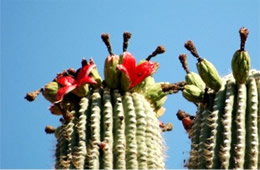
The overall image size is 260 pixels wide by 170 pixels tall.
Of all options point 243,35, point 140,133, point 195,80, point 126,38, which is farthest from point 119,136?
point 243,35

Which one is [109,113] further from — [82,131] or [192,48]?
[192,48]

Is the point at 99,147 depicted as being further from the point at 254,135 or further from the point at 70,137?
the point at 254,135

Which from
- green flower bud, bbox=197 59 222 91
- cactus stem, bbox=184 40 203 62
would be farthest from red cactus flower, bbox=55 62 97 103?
green flower bud, bbox=197 59 222 91

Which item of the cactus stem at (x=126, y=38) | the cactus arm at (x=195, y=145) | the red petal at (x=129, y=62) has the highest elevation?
the cactus stem at (x=126, y=38)

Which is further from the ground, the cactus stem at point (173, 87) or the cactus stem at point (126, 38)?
Result: the cactus stem at point (126, 38)

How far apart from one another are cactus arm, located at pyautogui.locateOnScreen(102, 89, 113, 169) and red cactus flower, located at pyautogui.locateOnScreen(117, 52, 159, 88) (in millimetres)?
478

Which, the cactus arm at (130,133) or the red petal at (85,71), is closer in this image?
the cactus arm at (130,133)

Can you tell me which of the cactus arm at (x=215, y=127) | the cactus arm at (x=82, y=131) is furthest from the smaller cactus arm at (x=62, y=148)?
the cactus arm at (x=215, y=127)

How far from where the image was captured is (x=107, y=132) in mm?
11945

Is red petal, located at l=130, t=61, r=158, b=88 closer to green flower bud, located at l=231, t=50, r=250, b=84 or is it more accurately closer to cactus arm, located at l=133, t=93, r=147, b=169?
cactus arm, located at l=133, t=93, r=147, b=169

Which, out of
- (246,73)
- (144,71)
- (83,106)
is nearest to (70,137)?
(83,106)

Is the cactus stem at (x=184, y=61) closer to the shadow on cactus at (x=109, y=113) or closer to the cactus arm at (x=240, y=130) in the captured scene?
the shadow on cactus at (x=109, y=113)

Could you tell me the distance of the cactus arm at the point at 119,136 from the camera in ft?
38.7

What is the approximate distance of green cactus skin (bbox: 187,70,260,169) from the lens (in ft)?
37.0
